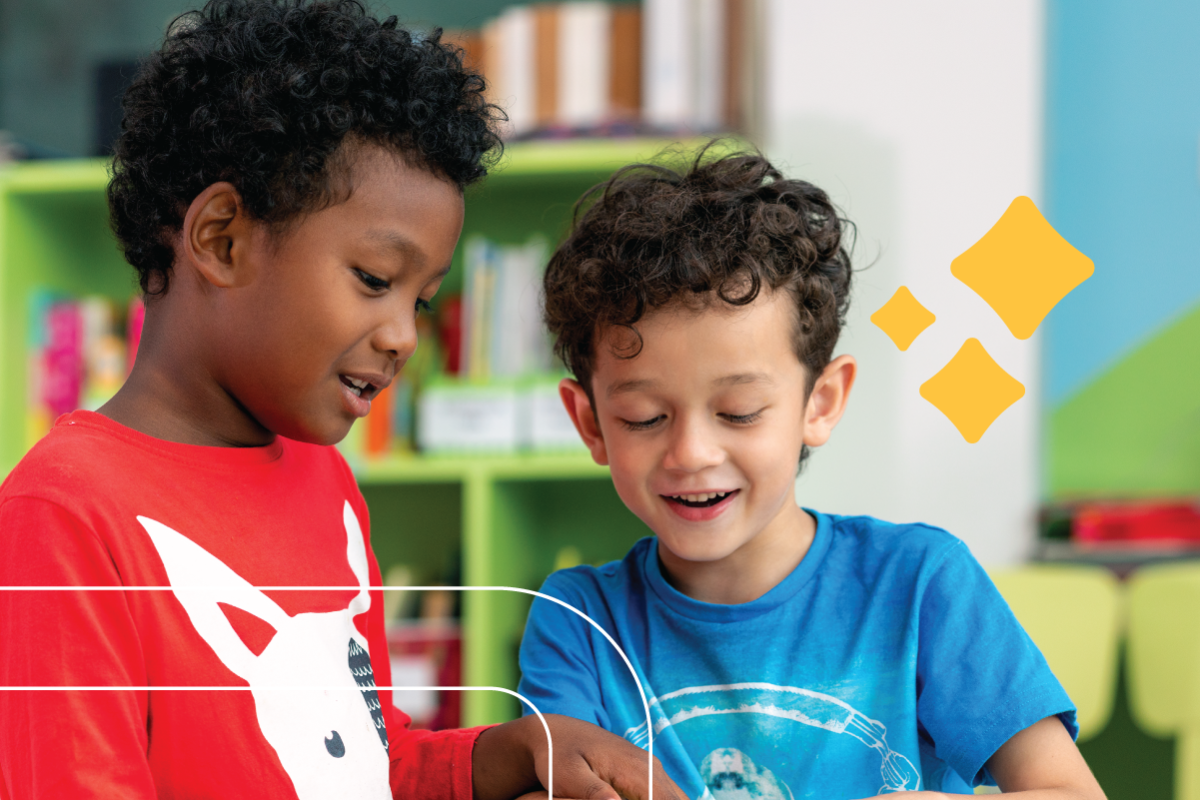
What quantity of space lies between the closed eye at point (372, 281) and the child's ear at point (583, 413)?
0.60 ft

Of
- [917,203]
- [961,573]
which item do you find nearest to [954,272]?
[961,573]

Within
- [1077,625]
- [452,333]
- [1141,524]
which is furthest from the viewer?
[452,333]

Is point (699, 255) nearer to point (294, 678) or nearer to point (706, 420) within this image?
point (706, 420)

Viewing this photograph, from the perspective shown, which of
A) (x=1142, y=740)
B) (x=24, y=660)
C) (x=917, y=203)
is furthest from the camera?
(x=917, y=203)

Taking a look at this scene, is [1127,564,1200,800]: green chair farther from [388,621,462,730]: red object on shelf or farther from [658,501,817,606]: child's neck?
[388,621,462,730]: red object on shelf

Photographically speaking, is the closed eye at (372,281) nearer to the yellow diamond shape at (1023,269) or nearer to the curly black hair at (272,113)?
the curly black hair at (272,113)

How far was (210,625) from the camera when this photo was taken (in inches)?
21.1

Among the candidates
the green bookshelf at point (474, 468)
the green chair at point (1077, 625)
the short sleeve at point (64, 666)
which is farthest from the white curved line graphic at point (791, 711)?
the green bookshelf at point (474, 468)

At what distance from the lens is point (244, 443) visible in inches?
25.1

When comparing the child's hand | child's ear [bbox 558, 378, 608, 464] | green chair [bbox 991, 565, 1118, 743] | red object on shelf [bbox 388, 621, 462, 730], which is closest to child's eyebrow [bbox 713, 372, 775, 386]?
child's ear [bbox 558, 378, 608, 464]

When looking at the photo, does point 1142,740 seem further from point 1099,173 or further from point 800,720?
point 800,720

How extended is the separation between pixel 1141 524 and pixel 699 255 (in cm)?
132

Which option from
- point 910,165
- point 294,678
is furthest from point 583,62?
point 294,678

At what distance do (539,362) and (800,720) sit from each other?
1233 mm
